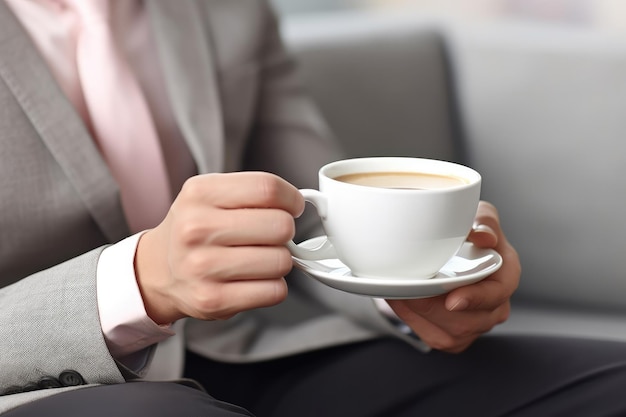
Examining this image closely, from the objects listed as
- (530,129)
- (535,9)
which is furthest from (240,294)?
(535,9)

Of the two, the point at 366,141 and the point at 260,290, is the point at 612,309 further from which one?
the point at 260,290

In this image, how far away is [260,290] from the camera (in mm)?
631

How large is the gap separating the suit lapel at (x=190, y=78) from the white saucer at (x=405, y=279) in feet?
0.88

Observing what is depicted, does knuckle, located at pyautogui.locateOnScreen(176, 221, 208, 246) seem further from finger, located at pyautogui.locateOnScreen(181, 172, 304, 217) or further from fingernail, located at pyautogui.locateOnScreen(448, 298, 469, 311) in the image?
fingernail, located at pyautogui.locateOnScreen(448, 298, 469, 311)

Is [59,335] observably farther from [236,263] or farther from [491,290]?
[491,290]

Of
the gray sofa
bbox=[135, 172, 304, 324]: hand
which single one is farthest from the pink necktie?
the gray sofa

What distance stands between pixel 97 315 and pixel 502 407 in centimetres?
40

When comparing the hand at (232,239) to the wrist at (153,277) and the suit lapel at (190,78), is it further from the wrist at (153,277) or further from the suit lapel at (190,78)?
the suit lapel at (190,78)

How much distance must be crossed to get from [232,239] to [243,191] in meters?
0.04

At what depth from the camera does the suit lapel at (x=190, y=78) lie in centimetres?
97

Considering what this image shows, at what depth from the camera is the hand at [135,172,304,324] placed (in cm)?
62

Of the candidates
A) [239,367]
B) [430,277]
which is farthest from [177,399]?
[239,367]

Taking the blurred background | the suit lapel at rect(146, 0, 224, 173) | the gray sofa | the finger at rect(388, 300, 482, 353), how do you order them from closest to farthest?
the finger at rect(388, 300, 482, 353), the suit lapel at rect(146, 0, 224, 173), the gray sofa, the blurred background

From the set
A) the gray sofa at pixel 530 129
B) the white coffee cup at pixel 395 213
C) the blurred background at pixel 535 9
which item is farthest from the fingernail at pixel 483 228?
the blurred background at pixel 535 9
